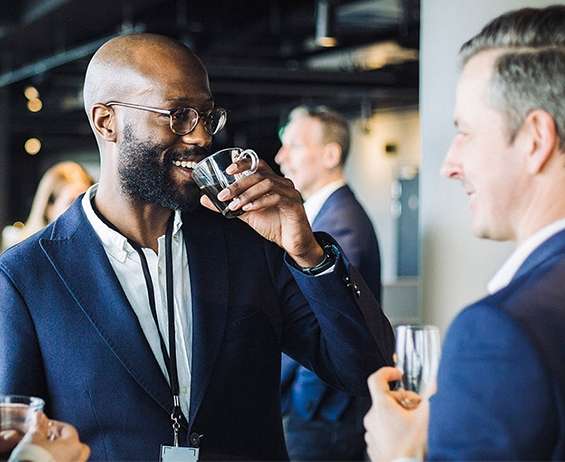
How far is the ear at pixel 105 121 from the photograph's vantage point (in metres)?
2.80

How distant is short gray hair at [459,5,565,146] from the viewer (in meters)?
1.71

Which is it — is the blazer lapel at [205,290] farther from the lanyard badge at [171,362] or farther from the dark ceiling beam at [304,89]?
the dark ceiling beam at [304,89]

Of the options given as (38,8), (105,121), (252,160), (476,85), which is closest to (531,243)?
(476,85)

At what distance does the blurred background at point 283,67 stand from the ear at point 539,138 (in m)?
6.76

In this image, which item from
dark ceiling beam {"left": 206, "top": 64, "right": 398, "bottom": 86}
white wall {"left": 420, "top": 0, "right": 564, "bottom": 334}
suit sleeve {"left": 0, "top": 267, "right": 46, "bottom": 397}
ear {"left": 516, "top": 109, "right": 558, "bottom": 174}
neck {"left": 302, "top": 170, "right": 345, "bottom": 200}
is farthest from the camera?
dark ceiling beam {"left": 206, "top": 64, "right": 398, "bottom": 86}

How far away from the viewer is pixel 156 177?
2.69 meters

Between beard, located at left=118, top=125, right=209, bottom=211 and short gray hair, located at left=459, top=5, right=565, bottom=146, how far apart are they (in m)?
1.07

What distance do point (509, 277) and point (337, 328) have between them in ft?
3.09

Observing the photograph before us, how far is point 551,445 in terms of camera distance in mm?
1584

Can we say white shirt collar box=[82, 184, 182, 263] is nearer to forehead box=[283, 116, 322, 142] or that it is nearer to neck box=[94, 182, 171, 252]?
neck box=[94, 182, 171, 252]

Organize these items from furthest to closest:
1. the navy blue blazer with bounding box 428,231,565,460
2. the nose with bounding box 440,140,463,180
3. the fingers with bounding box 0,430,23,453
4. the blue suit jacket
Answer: the blue suit jacket
the fingers with bounding box 0,430,23,453
the nose with bounding box 440,140,463,180
the navy blue blazer with bounding box 428,231,565,460

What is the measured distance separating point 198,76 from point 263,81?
9107 millimetres

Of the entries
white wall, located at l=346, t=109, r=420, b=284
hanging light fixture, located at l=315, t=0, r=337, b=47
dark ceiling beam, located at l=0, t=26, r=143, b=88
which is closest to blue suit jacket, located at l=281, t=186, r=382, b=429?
hanging light fixture, located at l=315, t=0, r=337, b=47

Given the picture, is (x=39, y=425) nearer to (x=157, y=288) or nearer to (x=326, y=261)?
(x=157, y=288)
